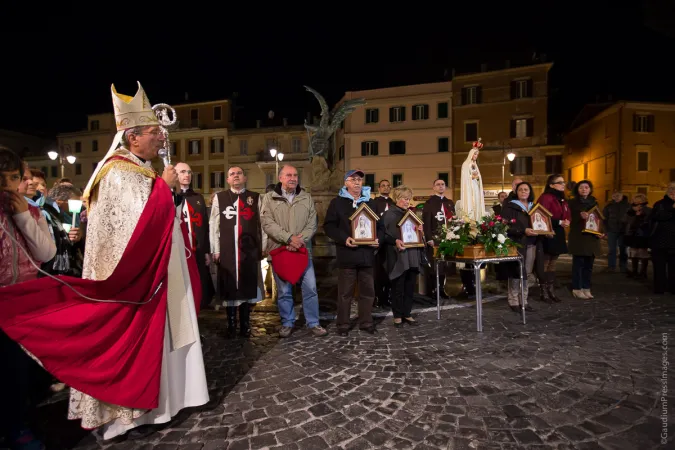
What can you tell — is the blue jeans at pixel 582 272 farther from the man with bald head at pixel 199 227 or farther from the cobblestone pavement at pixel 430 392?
the man with bald head at pixel 199 227

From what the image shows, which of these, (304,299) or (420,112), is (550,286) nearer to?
(304,299)

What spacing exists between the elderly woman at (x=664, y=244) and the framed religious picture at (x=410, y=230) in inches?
223

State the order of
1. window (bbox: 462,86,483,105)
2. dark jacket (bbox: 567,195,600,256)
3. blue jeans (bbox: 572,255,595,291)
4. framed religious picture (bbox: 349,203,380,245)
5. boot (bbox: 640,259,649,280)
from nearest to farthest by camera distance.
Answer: framed religious picture (bbox: 349,203,380,245), dark jacket (bbox: 567,195,600,256), blue jeans (bbox: 572,255,595,291), boot (bbox: 640,259,649,280), window (bbox: 462,86,483,105)

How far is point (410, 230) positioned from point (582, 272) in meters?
4.31

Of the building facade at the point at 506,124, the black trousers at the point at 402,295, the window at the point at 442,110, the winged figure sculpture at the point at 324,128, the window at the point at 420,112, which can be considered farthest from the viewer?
the window at the point at 420,112

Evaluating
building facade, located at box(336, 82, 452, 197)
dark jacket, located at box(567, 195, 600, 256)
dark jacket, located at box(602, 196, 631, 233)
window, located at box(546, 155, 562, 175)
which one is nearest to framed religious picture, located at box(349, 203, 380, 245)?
dark jacket, located at box(567, 195, 600, 256)

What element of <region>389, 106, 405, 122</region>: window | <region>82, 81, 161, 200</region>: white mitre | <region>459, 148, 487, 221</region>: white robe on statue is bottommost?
<region>459, 148, 487, 221</region>: white robe on statue

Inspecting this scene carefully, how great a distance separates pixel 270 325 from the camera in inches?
232

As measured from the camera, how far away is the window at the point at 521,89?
103 ft

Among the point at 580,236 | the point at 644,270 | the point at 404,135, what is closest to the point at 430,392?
the point at 580,236

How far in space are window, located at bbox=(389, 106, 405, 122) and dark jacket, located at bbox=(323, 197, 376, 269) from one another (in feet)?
103

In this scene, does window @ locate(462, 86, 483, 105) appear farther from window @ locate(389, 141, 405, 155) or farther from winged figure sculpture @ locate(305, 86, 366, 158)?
winged figure sculpture @ locate(305, 86, 366, 158)

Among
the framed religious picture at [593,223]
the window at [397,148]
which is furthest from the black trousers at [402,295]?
the window at [397,148]

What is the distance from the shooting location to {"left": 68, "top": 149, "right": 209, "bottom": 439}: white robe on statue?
8.86 ft
